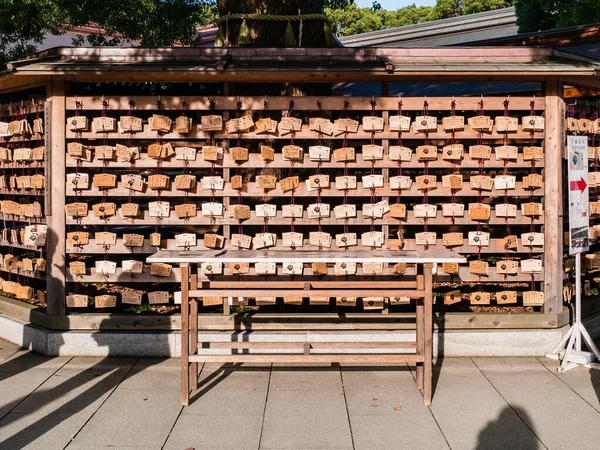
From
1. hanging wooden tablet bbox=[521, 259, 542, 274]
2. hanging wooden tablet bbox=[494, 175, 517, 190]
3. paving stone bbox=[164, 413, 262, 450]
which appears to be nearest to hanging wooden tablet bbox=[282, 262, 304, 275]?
paving stone bbox=[164, 413, 262, 450]

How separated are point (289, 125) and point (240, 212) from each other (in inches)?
41.4

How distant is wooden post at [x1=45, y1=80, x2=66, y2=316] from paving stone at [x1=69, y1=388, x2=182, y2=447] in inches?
69.7

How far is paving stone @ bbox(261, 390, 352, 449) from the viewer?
5668 millimetres

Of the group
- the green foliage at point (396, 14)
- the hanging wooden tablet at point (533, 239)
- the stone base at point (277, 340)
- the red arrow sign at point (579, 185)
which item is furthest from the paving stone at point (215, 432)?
the green foliage at point (396, 14)

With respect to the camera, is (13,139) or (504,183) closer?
(504,183)

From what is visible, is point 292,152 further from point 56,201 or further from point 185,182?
point 56,201

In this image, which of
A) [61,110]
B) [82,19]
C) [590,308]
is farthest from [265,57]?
[82,19]

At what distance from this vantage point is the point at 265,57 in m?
7.98

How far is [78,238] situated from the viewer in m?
8.09

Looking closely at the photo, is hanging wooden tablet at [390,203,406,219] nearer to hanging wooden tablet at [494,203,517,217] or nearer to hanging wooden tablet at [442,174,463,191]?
hanging wooden tablet at [442,174,463,191]

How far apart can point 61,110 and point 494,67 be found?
4567mm

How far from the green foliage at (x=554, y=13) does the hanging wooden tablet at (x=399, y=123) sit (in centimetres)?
1503

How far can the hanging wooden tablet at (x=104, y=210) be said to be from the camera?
26.2 ft

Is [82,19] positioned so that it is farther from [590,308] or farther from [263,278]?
[590,308]
